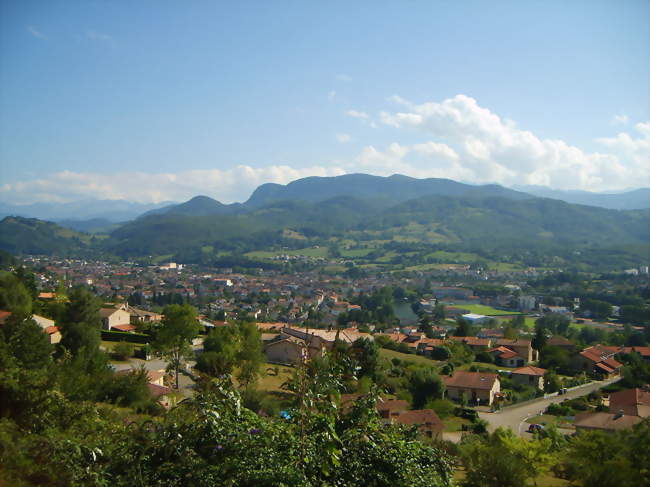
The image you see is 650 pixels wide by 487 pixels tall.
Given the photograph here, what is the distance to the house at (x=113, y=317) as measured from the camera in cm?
2528

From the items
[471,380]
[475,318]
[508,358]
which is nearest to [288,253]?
[475,318]

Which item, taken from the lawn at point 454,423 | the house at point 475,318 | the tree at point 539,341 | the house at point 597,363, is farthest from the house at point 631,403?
the house at point 475,318

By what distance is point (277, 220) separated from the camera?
192500 millimetres

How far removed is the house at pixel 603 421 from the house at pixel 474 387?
4698 mm

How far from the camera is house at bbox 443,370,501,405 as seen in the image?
2062cm

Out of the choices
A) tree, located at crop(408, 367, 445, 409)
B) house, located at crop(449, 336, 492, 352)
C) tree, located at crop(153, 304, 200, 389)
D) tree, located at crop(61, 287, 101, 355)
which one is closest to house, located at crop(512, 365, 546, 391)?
house, located at crop(449, 336, 492, 352)

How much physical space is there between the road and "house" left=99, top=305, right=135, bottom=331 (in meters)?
17.5

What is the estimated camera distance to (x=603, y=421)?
50.6 ft

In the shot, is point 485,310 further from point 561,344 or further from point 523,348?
point 523,348

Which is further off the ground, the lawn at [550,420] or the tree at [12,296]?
the tree at [12,296]

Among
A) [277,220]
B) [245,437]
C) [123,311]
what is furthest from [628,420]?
[277,220]

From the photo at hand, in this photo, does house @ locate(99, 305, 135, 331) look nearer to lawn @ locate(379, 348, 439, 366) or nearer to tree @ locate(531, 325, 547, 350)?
lawn @ locate(379, 348, 439, 366)

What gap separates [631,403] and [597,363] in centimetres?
1049

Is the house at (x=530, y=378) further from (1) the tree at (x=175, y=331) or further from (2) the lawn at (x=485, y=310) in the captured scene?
(2) the lawn at (x=485, y=310)
